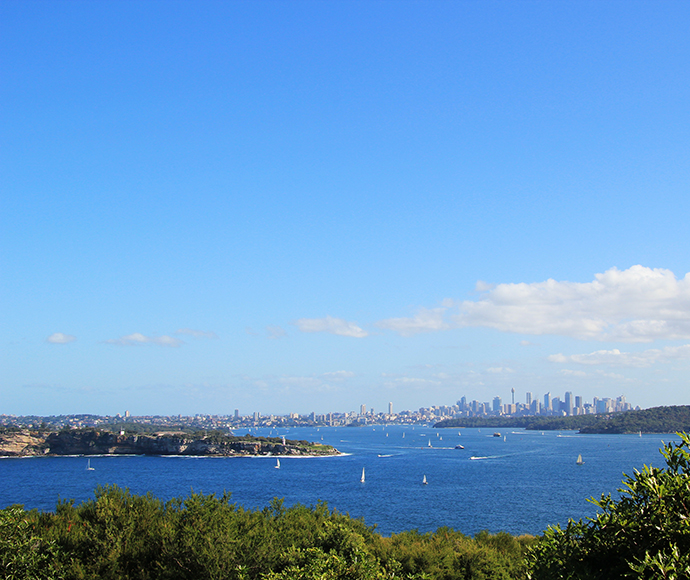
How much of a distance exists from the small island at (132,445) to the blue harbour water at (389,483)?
28.5 feet

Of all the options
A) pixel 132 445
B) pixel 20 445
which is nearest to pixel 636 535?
pixel 132 445

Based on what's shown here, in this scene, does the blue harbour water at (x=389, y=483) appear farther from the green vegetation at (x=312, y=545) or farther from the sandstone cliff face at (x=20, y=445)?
the green vegetation at (x=312, y=545)

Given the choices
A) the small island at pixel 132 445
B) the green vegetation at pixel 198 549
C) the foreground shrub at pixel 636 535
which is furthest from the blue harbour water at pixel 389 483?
the foreground shrub at pixel 636 535

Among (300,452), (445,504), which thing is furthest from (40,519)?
(300,452)

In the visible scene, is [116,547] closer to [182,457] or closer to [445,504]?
[445,504]

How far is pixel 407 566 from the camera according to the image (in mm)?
23656

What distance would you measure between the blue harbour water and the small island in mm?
8691

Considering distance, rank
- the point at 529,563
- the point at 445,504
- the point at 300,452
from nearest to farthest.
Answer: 1. the point at 529,563
2. the point at 445,504
3. the point at 300,452

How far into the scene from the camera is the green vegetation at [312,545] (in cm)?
1007

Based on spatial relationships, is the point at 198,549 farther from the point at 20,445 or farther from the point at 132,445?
the point at 20,445

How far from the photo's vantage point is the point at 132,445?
15262 cm

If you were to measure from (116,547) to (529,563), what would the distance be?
591 inches

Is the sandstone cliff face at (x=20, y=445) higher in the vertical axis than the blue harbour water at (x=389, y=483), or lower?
lower

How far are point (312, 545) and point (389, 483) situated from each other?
66.9m
